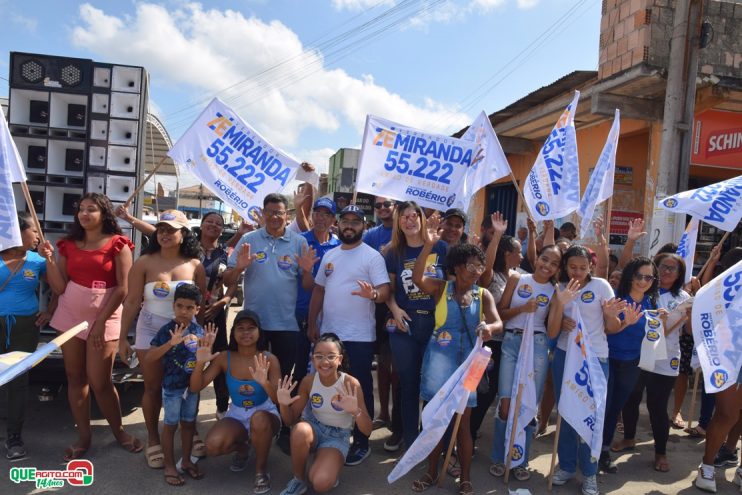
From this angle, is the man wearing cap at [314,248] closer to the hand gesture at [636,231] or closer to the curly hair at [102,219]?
the curly hair at [102,219]

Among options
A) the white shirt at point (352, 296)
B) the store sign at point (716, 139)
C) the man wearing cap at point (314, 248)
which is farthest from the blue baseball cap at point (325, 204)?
the store sign at point (716, 139)

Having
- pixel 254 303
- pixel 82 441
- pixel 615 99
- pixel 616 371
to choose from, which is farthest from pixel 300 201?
pixel 615 99

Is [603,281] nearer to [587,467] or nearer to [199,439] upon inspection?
[587,467]

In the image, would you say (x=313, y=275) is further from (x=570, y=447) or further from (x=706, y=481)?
(x=706, y=481)

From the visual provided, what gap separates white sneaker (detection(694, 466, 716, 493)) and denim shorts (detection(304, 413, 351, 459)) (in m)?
2.62

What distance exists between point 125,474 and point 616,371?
143 inches

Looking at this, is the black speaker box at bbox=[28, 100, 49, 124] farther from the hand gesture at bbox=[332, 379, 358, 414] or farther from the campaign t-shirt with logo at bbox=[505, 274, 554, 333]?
the campaign t-shirt with logo at bbox=[505, 274, 554, 333]

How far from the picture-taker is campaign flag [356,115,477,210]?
481 cm

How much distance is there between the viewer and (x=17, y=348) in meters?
3.83

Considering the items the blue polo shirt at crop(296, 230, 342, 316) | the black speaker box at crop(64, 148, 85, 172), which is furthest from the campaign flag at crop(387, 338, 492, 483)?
the black speaker box at crop(64, 148, 85, 172)

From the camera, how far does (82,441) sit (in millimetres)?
3752

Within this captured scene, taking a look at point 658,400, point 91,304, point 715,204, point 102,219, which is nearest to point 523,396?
point 658,400

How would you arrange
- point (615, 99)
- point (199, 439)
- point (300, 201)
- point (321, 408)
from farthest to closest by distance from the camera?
point (615, 99) < point (300, 201) < point (199, 439) < point (321, 408)

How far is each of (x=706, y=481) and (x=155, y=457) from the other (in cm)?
399
